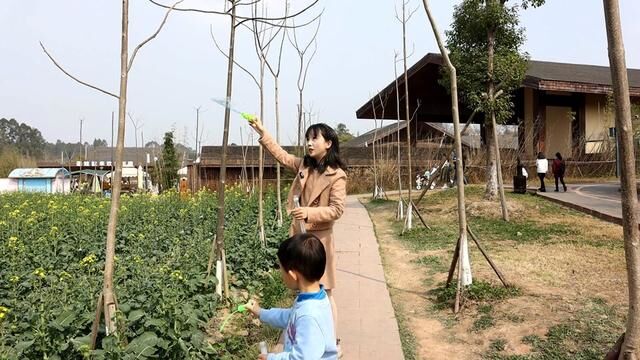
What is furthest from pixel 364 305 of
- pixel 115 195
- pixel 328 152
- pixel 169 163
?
pixel 169 163

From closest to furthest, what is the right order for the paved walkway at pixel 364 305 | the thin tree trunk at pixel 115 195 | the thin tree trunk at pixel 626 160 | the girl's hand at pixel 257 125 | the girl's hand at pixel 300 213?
the thin tree trunk at pixel 626 160 → the thin tree trunk at pixel 115 195 → the girl's hand at pixel 300 213 → the girl's hand at pixel 257 125 → the paved walkway at pixel 364 305

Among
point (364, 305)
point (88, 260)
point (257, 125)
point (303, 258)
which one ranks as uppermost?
point (257, 125)

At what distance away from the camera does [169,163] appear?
22.2 metres

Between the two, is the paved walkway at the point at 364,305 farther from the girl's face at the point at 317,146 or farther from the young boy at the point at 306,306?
the young boy at the point at 306,306

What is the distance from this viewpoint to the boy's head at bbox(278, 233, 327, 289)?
218cm

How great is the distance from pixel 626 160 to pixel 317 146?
1.72 metres

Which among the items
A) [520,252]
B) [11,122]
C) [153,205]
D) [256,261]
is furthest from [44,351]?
[11,122]

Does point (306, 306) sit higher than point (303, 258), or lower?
lower

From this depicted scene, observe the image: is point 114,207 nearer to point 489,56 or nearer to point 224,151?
point 224,151

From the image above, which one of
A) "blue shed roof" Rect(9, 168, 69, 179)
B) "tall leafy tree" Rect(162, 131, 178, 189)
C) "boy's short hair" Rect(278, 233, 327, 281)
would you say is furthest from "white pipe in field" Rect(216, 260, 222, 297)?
"blue shed roof" Rect(9, 168, 69, 179)

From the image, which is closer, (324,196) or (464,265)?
(324,196)

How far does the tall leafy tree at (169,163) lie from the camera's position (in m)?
21.3

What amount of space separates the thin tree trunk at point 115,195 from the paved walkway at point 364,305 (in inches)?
68.4

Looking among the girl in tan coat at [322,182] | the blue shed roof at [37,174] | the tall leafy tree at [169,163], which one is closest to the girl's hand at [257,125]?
the girl in tan coat at [322,182]
